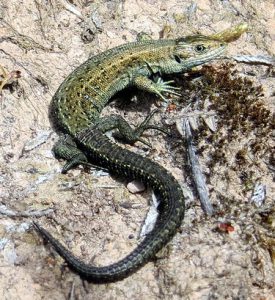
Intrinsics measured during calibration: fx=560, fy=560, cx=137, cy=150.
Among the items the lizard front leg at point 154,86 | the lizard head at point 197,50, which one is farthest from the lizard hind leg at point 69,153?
the lizard head at point 197,50

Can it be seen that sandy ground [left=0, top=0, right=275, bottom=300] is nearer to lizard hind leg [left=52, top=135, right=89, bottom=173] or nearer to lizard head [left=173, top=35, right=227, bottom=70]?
lizard hind leg [left=52, top=135, right=89, bottom=173]

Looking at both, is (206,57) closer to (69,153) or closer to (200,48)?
(200,48)

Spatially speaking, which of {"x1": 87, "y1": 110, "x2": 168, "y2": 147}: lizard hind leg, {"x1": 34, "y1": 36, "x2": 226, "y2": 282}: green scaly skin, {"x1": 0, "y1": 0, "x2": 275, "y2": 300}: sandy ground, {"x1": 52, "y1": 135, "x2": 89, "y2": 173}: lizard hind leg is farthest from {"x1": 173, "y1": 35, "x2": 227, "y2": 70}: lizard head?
{"x1": 52, "y1": 135, "x2": 89, "y2": 173}: lizard hind leg

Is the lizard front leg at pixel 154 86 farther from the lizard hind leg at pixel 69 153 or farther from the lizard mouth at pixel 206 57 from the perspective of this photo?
the lizard hind leg at pixel 69 153

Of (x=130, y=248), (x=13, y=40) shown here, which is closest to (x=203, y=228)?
(x=130, y=248)

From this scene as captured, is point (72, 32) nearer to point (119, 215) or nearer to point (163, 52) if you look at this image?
point (163, 52)

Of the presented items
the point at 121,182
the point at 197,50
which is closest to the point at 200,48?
the point at 197,50
